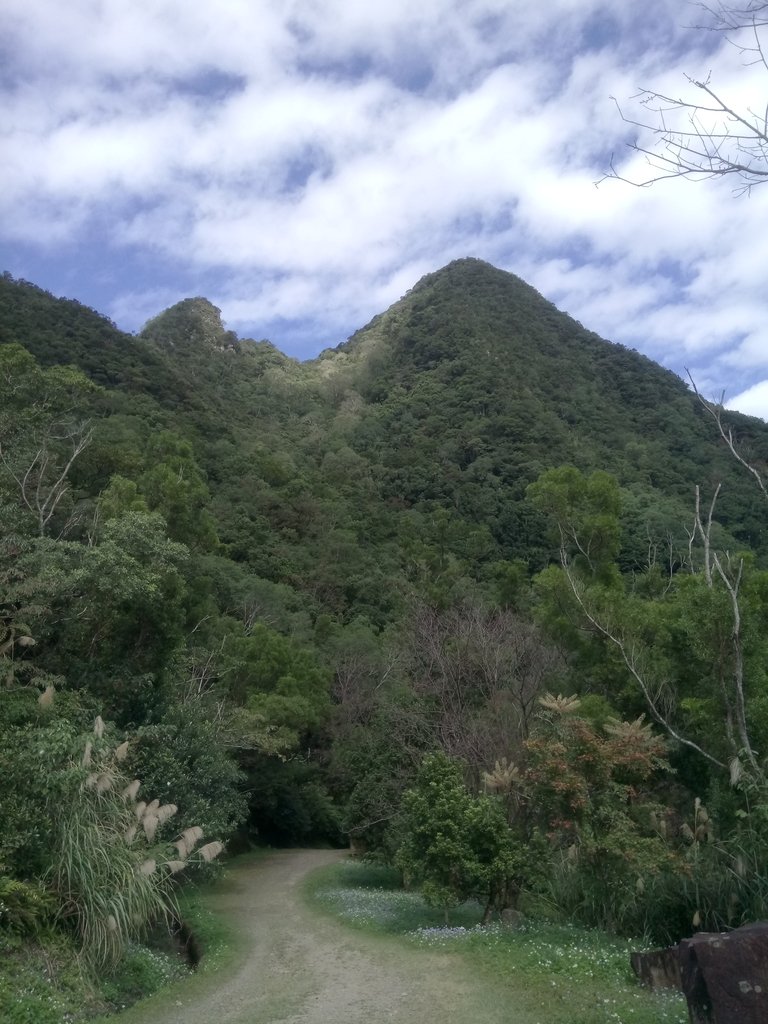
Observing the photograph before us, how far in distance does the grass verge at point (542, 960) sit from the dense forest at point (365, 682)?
86cm

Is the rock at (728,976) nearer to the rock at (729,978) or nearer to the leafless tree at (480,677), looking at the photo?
the rock at (729,978)

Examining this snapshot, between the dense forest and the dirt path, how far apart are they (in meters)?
1.27

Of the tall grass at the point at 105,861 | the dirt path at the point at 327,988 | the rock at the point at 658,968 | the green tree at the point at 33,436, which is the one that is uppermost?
the green tree at the point at 33,436

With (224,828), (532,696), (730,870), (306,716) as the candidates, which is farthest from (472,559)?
(730,870)

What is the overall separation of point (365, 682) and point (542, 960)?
2298 cm

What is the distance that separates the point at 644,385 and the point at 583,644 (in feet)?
173

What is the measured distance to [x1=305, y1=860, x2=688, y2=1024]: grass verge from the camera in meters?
7.14

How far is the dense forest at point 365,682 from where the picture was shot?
10008 millimetres

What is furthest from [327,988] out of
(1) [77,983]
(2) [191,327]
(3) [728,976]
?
(2) [191,327]

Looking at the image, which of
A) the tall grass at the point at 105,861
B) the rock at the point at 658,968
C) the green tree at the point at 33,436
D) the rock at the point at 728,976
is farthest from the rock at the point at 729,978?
the green tree at the point at 33,436

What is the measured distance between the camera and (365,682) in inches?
1248

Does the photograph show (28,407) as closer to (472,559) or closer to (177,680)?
(177,680)

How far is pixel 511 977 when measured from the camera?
852cm

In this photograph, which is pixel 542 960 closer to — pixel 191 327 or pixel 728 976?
pixel 728 976
